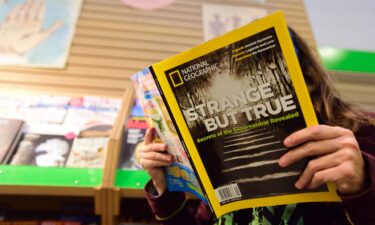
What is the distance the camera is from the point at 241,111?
0.71 meters

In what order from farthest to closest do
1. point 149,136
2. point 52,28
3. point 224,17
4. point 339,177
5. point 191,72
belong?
point 224,17 < point 52,28 < point 149,136 < point 191,72 < point 339,177

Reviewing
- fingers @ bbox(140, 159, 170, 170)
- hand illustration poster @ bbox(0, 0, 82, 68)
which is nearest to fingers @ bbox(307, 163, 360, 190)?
fingers @ bbox(140, 159, 170, 170)

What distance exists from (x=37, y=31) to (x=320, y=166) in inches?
87.7

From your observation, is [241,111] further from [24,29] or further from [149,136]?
Answer: [24,29]

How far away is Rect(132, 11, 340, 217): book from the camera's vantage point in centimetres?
64

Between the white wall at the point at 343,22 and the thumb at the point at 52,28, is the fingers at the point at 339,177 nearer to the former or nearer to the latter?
the white wall at the point at 343,22

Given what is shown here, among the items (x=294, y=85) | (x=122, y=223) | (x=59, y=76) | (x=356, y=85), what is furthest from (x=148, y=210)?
(x=356, y=85)

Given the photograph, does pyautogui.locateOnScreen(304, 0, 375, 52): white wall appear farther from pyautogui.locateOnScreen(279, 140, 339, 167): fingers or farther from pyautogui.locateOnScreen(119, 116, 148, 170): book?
pyautogui.locateOnScreen(279, 140, 339, 167): fingers

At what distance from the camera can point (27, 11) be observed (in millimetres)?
2332

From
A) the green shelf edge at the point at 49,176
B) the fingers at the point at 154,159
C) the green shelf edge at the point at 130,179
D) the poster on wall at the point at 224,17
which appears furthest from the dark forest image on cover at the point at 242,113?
the poster on wall at the point at 224,17

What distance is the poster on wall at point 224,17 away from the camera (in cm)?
240

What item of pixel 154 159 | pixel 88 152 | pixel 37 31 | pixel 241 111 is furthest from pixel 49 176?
pixel 37 31

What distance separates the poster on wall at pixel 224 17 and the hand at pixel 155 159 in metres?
1.54

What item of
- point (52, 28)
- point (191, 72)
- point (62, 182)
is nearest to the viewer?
point (191, 72)
